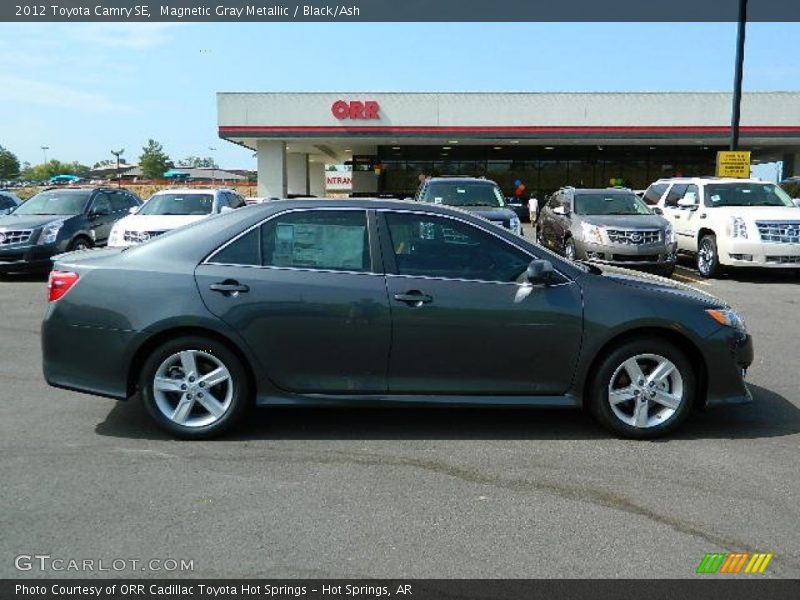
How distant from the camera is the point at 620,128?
33.2m

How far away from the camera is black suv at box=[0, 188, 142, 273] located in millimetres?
12742

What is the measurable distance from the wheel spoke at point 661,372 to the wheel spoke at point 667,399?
0.09 m

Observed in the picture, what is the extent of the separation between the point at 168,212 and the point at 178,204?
0.33 metres

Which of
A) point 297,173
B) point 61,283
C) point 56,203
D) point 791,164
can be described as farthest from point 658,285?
point 297,173

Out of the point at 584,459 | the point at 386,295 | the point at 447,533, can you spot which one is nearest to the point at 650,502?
the point at 584,459

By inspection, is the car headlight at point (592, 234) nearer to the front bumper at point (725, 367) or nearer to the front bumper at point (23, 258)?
the front bumper at point (725, 367)

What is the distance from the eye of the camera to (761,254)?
12609mm

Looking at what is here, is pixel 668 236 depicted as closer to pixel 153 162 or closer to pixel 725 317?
pixel 725 317

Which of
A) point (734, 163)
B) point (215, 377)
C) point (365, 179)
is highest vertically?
point (365, 179)

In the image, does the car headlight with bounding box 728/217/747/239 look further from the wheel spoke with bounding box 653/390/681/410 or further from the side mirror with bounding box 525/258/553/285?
the side mirror with bounding box 525/258/553/285

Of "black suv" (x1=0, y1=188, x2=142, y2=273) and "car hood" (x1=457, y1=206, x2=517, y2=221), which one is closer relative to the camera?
"car hood" (x1=457, y1=206, x2=517, y2=221)

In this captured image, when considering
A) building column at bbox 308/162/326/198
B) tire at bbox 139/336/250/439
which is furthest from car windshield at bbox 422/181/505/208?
building column at bbox 308/162/326/198

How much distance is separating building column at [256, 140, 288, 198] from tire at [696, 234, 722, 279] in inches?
968

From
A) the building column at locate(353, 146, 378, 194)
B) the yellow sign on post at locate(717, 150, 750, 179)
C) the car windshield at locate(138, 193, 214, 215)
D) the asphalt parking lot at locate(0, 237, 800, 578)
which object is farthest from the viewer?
the building column at locate(353, 146, 378, 194)
